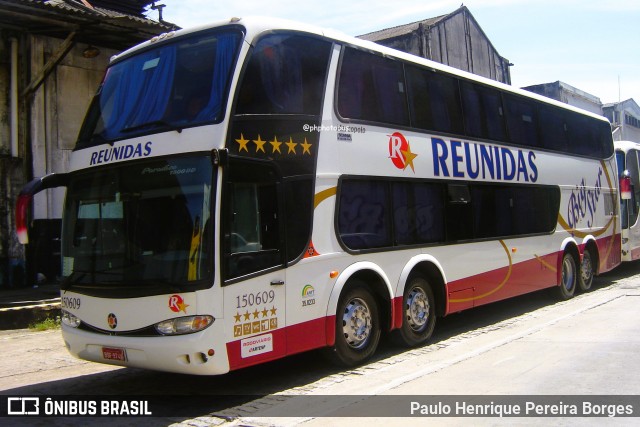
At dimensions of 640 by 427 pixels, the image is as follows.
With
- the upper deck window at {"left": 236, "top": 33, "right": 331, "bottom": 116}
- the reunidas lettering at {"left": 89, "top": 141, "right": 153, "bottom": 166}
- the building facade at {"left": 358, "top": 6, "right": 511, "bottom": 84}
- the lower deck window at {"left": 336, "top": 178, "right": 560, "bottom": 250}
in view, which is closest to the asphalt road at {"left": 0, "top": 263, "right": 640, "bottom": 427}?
the lower deck window at {"left": 336, "top": 178, "right": 560, "bottom": 250}

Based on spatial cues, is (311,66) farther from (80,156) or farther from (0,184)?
A: (0,184)

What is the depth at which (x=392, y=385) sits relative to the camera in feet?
22.0

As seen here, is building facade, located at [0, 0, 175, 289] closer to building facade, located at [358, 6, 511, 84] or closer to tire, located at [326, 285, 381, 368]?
tire, located at [326, 285, 381, 368]

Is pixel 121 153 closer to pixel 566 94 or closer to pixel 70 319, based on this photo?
pixel 70 319

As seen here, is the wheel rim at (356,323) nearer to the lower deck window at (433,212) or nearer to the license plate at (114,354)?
the lower deck window at (433,212)

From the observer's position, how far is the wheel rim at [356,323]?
24.8 feet

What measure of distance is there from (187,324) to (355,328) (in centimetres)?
245

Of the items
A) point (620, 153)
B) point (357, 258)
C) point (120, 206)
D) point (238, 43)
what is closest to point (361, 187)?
point (357, 258)

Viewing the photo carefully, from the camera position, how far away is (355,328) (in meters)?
7.68

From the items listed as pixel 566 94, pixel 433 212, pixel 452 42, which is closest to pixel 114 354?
pixel 433 212

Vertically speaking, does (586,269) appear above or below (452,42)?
below

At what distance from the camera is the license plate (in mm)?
6227

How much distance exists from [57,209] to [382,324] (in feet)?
31.1

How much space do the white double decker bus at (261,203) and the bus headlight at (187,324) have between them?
14mm
